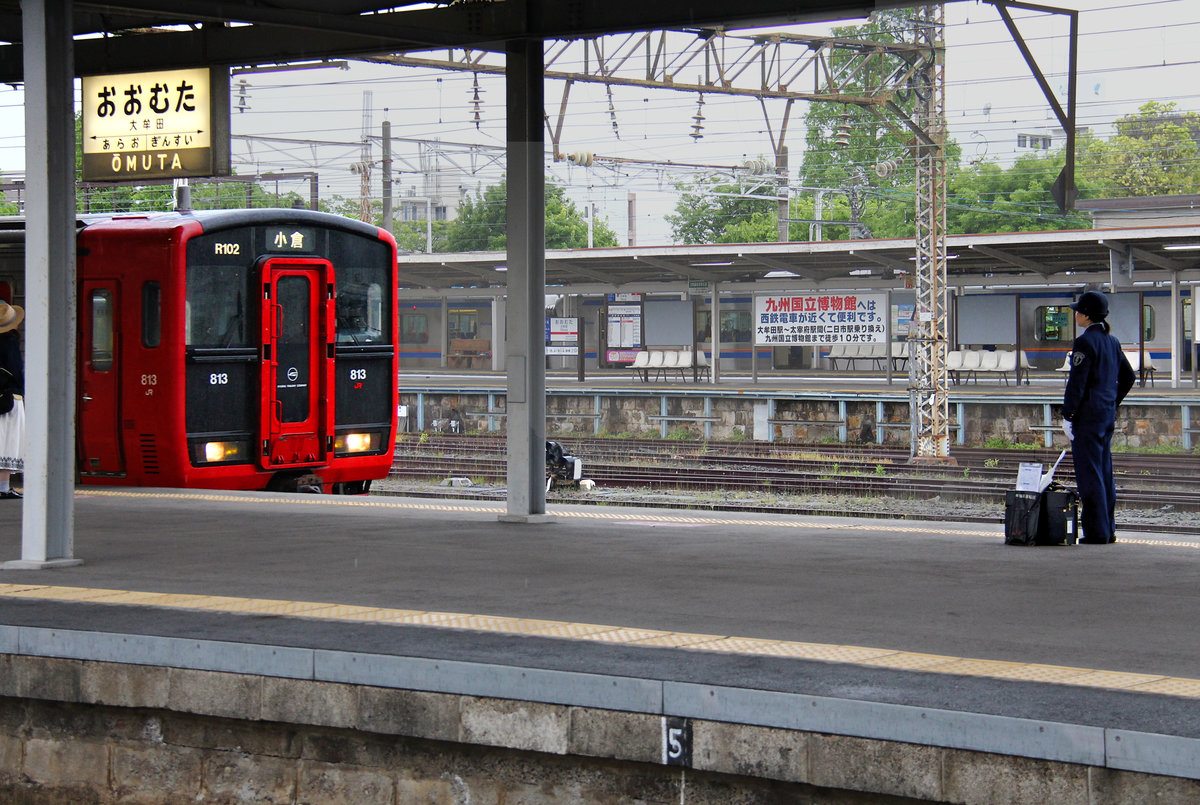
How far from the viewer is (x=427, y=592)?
19.7ft

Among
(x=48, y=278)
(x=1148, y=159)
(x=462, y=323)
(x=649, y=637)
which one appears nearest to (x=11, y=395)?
(x=48, y=278)

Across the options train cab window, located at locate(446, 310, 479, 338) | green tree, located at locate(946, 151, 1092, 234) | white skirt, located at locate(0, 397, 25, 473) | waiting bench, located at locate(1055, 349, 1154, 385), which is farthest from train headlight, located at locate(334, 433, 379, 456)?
green tree, located at locate(946, 151, 1092, 234)

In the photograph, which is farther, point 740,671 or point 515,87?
point 515,87

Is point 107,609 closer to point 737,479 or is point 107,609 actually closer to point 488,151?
point 737,479

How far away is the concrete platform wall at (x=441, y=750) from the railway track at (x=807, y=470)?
42.9 ft

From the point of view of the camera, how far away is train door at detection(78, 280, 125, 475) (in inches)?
407

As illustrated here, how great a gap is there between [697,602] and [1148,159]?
185ft

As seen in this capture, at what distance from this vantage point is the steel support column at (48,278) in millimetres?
6660

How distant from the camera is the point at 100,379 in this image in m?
10.4

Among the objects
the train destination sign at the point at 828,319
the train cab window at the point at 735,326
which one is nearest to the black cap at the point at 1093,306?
the train destination sign at the point at 828,319

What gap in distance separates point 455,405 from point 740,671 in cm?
2542

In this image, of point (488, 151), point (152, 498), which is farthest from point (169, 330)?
point (488, 151)

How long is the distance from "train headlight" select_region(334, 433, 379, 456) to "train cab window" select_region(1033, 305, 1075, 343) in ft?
71.0

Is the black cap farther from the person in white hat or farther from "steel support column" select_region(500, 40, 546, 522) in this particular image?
the person in white hat
